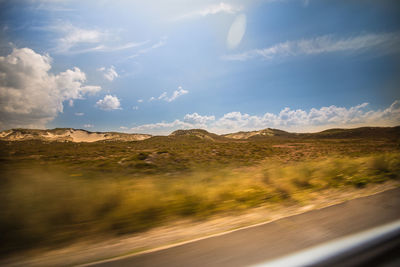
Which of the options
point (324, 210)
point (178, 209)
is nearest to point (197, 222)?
point (178, 209)

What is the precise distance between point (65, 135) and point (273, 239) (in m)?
179

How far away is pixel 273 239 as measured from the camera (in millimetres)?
1556

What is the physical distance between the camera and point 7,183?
116 inches

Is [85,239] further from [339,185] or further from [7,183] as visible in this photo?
[339,185]

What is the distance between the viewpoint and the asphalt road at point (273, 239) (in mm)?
1331

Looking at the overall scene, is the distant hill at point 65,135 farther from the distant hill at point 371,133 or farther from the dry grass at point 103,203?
the dry grass at point 103,203

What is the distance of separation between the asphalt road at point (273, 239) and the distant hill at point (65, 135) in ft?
465

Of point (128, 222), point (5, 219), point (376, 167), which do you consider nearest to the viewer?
point (5, 219)

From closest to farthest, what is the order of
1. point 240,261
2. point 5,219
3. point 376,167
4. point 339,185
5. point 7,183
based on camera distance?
1. point 240,261
2. point 5,219
3. point 7,183
4. point 339,185
5. point 376,167

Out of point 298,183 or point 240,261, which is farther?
point 298,183

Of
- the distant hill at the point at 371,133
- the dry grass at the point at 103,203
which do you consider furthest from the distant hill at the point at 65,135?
the dry grass at the point at 103,203

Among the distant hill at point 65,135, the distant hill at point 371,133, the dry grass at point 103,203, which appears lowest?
the dry grass at point 103,203

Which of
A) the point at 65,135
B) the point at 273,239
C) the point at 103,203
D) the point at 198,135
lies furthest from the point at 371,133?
the point at 65,135

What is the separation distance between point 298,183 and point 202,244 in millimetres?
3464
